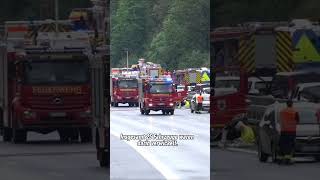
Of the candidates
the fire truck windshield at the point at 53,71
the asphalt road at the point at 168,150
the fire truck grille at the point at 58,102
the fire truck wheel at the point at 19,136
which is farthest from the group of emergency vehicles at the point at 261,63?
the fire truck wheel at the point at 19,136

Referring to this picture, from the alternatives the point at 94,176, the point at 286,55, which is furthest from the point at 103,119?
the point at 286,55

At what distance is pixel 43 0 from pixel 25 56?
1.41 metres

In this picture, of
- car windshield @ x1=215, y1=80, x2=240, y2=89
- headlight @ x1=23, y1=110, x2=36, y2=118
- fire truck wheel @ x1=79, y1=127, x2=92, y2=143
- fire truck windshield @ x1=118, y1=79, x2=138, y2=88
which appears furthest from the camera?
headlight @ x1=23, y1=110, x2=36, y2=118

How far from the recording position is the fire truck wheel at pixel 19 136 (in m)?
13.9

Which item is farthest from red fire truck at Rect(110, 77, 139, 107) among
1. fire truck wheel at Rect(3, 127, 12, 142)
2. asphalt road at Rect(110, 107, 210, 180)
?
fire truck wheel at Rect(3, 127, 12, 142)

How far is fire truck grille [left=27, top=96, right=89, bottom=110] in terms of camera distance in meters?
13.7

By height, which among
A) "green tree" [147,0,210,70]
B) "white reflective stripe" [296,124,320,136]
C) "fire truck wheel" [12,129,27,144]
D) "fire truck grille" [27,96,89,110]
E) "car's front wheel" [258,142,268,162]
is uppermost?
"green tree" [147,0,210,70]

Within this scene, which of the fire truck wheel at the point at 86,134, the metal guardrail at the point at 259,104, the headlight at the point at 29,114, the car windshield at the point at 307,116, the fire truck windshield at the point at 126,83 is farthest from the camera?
the headlight at the point at 29,114

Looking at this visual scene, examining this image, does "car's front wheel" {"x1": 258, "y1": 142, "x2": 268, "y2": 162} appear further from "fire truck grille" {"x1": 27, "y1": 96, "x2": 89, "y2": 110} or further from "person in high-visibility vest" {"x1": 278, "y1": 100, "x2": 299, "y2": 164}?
"fire truck grille" {"x1": 27, "y1": 96, "x2": 89, "y2": 110}

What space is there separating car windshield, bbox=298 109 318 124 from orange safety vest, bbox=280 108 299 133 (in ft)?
0.19

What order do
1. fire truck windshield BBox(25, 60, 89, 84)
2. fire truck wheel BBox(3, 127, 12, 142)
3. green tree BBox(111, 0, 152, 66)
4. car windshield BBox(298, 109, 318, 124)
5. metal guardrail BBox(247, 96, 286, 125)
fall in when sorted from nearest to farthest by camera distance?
green tree BBox(111, 0, 152, 66)
car windshield BBox(298, 109, 318, 124)
metal guardrail BBox(247, 96, 286, 125)
fire truck wheel BBox(3, 127, 12, 142)
fire truck windshield BBox(25, 60, 89, 84)

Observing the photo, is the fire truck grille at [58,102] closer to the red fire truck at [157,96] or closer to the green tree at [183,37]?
the red fire truck at [157,96]

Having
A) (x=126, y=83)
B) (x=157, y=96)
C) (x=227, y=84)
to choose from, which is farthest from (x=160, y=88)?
(x=227, y=84)

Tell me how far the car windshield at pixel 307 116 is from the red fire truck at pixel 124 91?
2098mm
